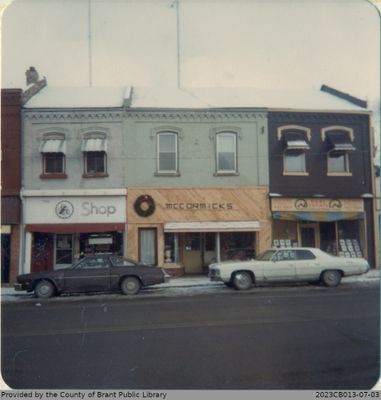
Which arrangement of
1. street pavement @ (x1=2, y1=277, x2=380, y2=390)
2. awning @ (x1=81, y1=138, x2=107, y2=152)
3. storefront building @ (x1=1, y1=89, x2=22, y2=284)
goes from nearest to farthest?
street pavement @ (x1=2, y1=277, x2=380, y2=390) < storefront building @ (x1=1, y1=89, x2=22, y2=284) < awning @ (x1=81, y1=138, x2=107, y2=152)

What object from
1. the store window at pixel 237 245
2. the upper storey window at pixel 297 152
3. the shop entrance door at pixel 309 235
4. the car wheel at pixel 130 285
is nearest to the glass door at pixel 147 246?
the car wheel at pixel 130 285

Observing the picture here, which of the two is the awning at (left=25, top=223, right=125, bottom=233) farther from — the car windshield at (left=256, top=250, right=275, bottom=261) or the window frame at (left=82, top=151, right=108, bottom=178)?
the car windshield at (left=256, top=250, right=275, bottom=261)

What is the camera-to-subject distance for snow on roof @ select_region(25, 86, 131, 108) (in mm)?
7629

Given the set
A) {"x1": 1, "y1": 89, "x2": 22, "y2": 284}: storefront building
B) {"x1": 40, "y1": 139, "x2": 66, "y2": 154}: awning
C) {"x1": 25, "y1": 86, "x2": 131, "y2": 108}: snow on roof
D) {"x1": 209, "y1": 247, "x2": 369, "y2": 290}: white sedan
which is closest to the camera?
{"x1": 1, "y1": 89, "x2": 22, "y2": 284}: storefront building

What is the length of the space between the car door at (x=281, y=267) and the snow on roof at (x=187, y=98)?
3.83 m

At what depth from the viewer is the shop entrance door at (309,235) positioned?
9125mm

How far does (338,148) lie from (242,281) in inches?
173

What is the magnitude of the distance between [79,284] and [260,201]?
5337mm

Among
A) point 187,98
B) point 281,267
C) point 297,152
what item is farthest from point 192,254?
point 187,98

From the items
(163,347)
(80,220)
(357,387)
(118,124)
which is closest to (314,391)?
(357,387)

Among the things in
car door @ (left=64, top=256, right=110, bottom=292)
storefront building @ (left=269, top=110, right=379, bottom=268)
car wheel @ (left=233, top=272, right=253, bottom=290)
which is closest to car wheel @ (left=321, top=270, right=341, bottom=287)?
storefront building @ (left=269, top=110, right=379, bottom=268)

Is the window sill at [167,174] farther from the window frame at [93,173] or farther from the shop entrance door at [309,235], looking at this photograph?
the shop entrance door at [309,235]

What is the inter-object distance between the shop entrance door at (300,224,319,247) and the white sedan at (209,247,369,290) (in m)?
0.18

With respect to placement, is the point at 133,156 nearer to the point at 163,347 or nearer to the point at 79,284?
the point at 79,284
